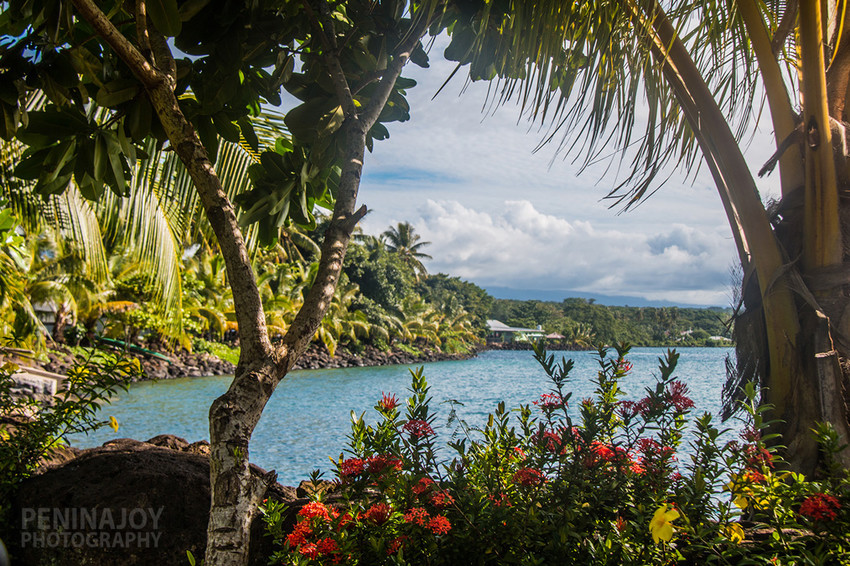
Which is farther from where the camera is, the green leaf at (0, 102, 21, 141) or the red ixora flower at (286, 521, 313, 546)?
the green leaf at (0, 102, 21, 141)

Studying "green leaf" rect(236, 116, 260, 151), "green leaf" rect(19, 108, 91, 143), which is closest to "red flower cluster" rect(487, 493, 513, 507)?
"green leaf" rect(236, 116, 260, 151)

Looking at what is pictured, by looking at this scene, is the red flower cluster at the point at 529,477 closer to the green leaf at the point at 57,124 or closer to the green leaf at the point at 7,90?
the green leaf at the point at 57,124

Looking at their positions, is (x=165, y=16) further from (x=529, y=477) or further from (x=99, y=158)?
(x=529, y=477)

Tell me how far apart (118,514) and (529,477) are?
1.83m

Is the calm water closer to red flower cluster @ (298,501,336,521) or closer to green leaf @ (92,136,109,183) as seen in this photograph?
red flower cluster @ (298,501,336,521)

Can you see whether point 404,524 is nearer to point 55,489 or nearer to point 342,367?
point 55,489

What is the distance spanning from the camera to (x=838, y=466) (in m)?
1.61

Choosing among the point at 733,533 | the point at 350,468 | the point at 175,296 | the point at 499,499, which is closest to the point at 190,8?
the point at 350,468

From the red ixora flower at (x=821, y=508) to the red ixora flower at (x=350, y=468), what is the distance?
134cm

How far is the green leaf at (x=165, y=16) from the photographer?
1718mm

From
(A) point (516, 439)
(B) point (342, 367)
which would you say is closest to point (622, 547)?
(A) point (516, 439)

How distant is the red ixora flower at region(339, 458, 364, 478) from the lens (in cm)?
178

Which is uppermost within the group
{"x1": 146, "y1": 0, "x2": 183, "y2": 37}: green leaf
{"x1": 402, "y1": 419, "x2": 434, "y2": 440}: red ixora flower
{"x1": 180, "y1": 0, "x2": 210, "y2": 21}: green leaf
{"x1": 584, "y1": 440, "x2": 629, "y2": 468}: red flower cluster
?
{"x1": 180, "y1": 0, "x2": 210, "y2": 21}: green leaf

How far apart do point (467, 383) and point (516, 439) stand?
62.3 ft
